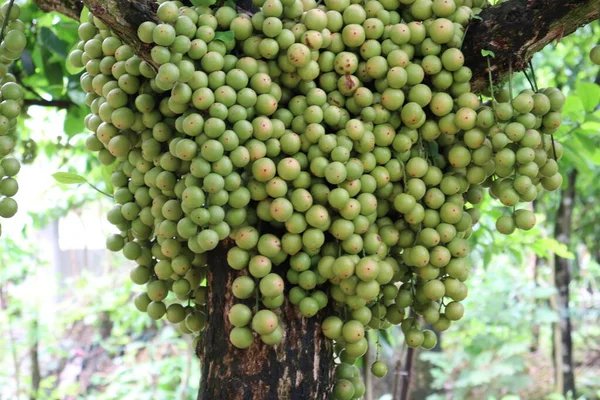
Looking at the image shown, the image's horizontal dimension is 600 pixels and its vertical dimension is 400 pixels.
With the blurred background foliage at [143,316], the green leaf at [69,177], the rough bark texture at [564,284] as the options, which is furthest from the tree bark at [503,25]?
the rough bark texture at [564,284]

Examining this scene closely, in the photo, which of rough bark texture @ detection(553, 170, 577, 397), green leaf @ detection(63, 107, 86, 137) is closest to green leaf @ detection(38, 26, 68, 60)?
green leaf @ detection(63, 107, 86, 137)

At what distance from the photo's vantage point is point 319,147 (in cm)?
106

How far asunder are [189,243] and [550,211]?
17.7ft

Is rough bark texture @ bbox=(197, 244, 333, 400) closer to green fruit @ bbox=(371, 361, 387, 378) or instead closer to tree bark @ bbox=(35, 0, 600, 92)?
green fruit @ bbox=(371, 361, 387, 378)

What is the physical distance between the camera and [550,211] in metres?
5.73

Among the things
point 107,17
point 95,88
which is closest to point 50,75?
point 95,88

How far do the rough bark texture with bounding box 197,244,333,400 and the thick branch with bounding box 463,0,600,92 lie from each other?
61 centimetres

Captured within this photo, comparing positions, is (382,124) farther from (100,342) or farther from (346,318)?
(100,342)

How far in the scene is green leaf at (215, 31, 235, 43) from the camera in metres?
1.05

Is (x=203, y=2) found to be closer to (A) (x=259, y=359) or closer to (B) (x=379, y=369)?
(A) (x=259, y=359)

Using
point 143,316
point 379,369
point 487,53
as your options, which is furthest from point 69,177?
point 143,316

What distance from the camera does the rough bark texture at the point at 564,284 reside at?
14.0 feet

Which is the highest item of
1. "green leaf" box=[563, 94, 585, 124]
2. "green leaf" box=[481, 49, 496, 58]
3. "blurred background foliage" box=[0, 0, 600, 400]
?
"green leaf" box=[563, 94, 585, 124]

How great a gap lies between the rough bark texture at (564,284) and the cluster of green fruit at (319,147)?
3.36 metres
